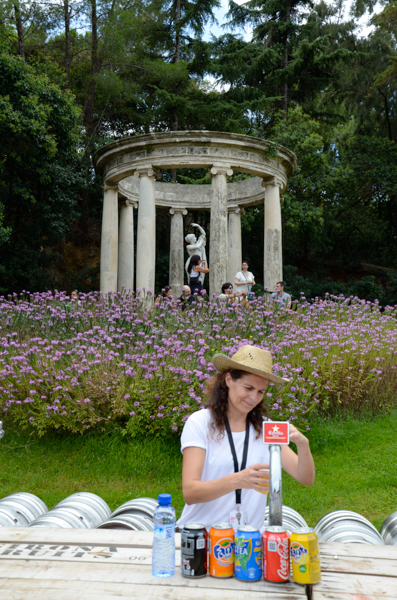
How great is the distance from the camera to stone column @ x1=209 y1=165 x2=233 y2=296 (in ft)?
51.8

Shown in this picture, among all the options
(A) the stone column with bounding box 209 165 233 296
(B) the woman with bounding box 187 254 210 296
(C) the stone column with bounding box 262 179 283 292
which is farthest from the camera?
(C) the stone column with bounding box 262 179 283 292

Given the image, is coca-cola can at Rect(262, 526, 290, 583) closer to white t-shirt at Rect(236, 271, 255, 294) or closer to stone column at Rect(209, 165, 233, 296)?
white t-shirt at Rect(236, 271, 255, 294)

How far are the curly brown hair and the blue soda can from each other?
0.92m

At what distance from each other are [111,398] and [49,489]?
1377mm

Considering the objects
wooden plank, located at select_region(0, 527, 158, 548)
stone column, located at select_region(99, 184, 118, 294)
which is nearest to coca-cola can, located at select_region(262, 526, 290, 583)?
wooden plank, located at select_region(0, 527, 158, 548)

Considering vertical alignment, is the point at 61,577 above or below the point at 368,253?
below

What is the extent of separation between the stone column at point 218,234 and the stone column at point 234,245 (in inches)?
177

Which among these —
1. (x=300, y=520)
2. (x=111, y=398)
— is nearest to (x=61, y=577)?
(x=300, y=520)

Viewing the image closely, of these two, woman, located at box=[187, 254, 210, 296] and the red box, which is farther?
woman, located at box=[187, 254, 210, 296]

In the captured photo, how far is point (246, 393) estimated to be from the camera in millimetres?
2988

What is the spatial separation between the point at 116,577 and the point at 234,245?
1923cm

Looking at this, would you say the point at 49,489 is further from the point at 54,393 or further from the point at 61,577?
the point at 61,577

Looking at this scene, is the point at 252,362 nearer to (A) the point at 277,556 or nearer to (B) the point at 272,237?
(A) the point at 277,556

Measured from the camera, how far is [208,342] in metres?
8.42
